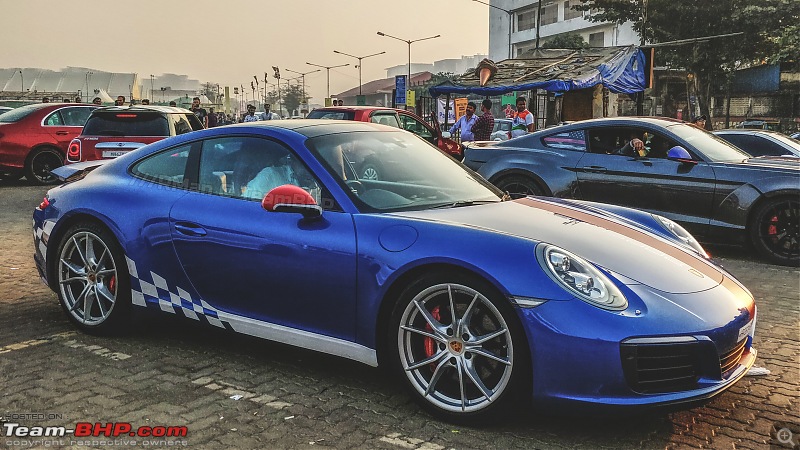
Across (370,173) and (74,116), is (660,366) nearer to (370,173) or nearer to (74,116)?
(370,173)

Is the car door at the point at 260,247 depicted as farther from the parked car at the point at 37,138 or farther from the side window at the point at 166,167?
the parked car at the point at 37,138

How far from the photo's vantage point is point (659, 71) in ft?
145

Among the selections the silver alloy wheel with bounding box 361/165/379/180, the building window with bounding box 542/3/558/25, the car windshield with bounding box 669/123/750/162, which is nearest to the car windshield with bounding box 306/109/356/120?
the car windshield with bounding box 669/123/750/162

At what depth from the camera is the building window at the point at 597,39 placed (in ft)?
213

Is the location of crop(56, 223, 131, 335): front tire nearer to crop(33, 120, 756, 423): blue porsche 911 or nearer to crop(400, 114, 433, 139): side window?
crop(33, 120, 756, 423): blue porsche 911

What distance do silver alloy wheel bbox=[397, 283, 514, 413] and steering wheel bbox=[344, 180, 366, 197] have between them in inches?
30.2

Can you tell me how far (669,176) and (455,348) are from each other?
18.0 ft

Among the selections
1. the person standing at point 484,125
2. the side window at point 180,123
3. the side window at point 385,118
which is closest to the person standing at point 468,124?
the person standing at point 484,125

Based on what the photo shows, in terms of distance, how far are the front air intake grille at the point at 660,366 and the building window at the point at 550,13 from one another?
71.0 meters

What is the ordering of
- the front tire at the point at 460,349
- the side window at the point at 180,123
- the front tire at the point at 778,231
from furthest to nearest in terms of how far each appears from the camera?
1. the side window at the point at 180,123
2. the front tire at the point at 778,231
3. the front tire at the point at 460,349

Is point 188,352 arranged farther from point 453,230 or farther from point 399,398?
point 453,230

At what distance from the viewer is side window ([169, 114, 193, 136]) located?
11.1 metres

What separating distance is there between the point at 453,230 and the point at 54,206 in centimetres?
293

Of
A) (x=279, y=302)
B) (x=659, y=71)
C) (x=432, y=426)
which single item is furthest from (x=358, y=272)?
(x=659, y=71)
